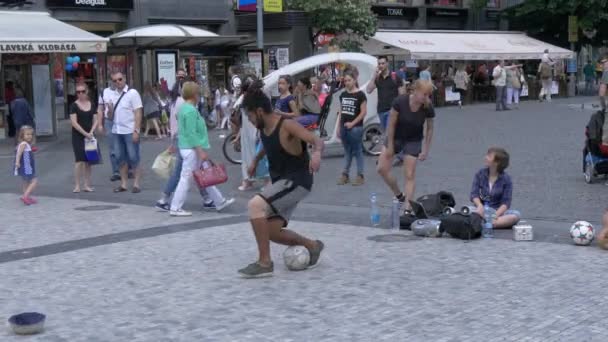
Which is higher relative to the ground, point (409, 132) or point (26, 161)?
point (409, 132)

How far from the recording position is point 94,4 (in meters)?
29.2

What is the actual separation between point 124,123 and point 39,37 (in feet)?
28.3

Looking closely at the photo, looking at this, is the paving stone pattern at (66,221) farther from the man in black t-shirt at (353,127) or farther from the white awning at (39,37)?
the white awning at (39,37)

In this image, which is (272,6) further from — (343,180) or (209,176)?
(209,176)

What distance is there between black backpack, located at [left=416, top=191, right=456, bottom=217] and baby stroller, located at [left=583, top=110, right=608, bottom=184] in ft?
11.5

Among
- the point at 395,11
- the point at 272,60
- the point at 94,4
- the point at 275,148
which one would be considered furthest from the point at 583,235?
the point at 395,11

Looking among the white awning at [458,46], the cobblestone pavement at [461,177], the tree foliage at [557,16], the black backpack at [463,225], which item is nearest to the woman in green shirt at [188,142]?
the cobblestone pavement at [461,177]

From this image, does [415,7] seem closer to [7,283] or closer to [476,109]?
[476,109]

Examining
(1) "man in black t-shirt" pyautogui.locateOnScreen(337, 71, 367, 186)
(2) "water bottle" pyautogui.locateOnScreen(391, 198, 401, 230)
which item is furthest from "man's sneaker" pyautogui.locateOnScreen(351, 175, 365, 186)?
(2) "water bottle" pyautogui.locateOnScreen(391, 198, 401, 230)

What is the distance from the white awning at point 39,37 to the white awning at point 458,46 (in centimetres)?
1538

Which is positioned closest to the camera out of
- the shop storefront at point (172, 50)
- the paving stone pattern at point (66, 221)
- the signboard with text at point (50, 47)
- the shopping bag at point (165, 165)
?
the paving stone pattern at point (66, 221)

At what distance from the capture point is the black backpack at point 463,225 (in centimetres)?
893

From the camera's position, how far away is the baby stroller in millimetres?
12477

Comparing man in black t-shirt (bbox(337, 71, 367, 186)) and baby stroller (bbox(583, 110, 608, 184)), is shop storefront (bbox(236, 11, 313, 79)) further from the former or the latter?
baby stroller (bbox(583, 110, 608, 184))
